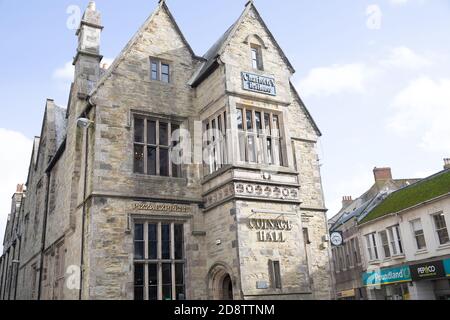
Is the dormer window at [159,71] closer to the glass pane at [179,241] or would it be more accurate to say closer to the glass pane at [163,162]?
the glass pane at [163,162]

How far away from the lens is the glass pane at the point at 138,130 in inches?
580

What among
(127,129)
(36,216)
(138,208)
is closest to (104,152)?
(127,129)

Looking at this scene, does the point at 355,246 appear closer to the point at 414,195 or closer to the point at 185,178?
the point at 414,195

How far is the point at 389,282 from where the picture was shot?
92.5 feet

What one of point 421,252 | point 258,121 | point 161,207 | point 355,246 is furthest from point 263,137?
point 355,246

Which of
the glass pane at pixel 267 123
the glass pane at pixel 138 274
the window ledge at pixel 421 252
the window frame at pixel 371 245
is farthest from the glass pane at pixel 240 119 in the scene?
the window frame at pixel 371 245

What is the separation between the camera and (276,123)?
1527 centimetres

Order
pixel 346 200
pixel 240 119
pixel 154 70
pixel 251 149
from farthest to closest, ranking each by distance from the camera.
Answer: pixel 346 200 < pixel 154 70 < pixel 240 119 < pixel 251 149

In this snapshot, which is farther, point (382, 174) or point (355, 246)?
point (382, 174)

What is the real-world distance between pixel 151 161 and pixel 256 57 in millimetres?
5532

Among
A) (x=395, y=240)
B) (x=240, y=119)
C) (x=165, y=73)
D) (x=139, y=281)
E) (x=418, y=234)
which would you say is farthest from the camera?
(x=395, y=240)

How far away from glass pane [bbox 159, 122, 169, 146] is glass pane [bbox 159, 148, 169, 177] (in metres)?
0.29

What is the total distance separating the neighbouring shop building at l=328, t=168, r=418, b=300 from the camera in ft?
113

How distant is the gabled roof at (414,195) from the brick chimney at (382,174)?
821cm
